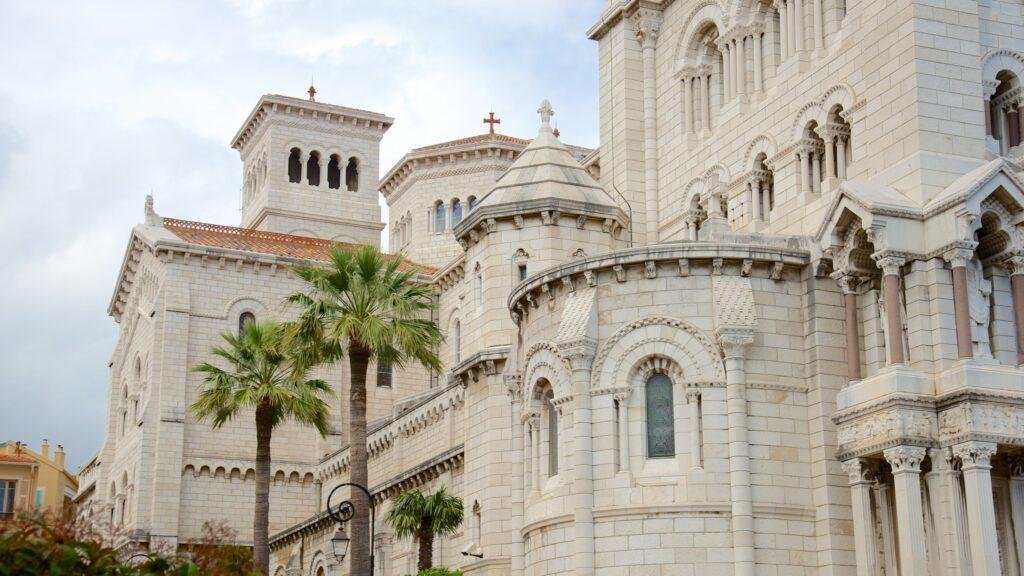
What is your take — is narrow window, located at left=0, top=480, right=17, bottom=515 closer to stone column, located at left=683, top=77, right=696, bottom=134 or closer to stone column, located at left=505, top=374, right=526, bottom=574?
stone column, located at left=505, top=374, right=526, bottom=574

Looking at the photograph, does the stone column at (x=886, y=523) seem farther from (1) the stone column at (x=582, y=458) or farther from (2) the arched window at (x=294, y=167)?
(2) the arched window at (x=294, y=167)

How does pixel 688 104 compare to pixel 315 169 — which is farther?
pixel 315 169

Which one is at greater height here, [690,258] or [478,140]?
[478,140]

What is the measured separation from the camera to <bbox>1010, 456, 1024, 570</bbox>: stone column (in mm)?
29547

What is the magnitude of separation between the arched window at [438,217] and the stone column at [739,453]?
42.2m

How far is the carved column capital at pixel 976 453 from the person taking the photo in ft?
92.5

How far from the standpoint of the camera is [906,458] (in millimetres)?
28578

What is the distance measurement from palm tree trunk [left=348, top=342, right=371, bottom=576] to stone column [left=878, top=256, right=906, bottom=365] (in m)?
12.7

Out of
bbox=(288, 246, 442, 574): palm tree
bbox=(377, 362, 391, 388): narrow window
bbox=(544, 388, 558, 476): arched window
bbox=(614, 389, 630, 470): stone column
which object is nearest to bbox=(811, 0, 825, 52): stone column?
bbox=(614, 389, 630, 470): stone column

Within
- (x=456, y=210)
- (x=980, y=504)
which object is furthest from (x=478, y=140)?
(x=980, y=504)

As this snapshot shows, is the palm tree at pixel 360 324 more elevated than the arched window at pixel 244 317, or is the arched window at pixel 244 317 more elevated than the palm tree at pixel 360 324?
the arched window at pixel 244 317

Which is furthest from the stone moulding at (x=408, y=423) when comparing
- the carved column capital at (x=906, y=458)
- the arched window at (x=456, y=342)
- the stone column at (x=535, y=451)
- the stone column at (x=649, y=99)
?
the carved column capital at (x=906, y=458)

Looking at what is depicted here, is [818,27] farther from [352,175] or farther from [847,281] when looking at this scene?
[352,175]

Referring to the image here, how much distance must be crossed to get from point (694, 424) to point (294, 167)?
159ft
